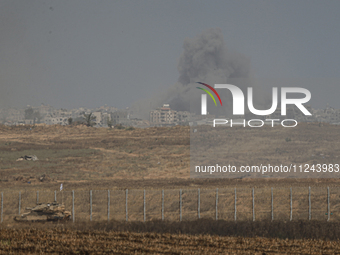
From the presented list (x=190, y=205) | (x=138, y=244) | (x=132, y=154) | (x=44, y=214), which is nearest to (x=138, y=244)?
(x=138, y=244)

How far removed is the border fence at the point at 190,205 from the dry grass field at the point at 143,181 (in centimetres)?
14

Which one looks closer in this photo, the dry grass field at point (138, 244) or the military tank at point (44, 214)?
the dry grass field at point (138, 244)

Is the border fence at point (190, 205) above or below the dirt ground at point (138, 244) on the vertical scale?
below

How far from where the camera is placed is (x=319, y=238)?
2666 centimetres

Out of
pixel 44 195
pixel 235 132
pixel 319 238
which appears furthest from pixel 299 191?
pixel 235 132

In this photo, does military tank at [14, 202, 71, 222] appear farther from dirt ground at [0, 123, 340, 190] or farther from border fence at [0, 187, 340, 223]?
dirt ground at [0, 123, 340, 190]

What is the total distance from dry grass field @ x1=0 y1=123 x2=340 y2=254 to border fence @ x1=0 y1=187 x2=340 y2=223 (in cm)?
14

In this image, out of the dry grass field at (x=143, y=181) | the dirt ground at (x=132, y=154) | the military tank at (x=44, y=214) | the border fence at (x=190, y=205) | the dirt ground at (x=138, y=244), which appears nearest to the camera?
the dirt ground at (x=138, y=244)

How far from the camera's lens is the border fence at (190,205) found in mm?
33875

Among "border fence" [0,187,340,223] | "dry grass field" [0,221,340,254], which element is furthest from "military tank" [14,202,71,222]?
"dry grass field" [0,221,340,254]

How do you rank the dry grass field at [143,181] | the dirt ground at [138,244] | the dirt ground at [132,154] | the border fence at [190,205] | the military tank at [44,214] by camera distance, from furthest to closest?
the dirt ground at [132,154] < the border fence at [190,205] < the military tank at [44,214] < the dry grass field at [143,181] < the dirt ground at [138,244]

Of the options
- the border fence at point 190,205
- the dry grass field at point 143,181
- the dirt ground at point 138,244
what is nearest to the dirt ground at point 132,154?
the dry grass field at point 143,181

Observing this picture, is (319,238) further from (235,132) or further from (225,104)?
(225,104)

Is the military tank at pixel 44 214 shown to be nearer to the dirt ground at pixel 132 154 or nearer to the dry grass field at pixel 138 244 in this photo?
the dry grass field at pixel 138 244
